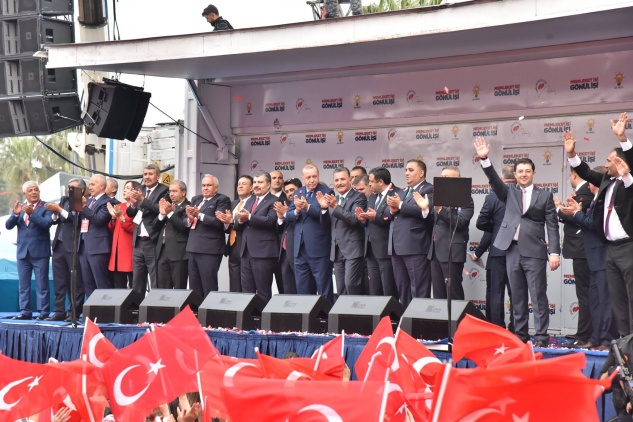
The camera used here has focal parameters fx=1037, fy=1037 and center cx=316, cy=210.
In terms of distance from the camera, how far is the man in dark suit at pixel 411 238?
36.6 feet

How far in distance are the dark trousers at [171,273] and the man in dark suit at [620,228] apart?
5397mm

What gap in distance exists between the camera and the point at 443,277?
11.2 meters

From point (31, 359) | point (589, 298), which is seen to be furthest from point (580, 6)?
point (31, 359)

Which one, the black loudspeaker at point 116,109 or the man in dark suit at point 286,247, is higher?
the black loudspeaker at point 116,109

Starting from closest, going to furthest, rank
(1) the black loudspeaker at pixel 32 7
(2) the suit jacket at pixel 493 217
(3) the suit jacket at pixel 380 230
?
1. (2) the suit jacket at pixel 493 217
2. (3) the suit jacket at pixel 380 230
3. (1) the black loudspeaker at pixel 32 7

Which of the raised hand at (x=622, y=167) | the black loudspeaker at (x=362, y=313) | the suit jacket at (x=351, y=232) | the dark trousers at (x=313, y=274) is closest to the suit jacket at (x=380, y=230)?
the suit jacket at (x=351, y=232)

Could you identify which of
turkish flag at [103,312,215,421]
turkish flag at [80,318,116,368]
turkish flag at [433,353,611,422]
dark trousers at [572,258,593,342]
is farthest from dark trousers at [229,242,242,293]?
turkish flag at [433,353,611,422]

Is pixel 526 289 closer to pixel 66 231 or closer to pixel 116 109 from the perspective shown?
pixel 66 231

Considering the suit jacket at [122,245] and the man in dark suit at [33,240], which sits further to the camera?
the man in dark suit at [33,240]

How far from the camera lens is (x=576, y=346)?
9867 mm

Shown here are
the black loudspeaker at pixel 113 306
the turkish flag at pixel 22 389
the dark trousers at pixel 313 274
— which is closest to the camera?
the turkish flag at pixel 22 389

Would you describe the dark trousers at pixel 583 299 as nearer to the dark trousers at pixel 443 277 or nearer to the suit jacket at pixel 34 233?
the dark trousers at pixel 443 277

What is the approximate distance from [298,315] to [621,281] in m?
3.29

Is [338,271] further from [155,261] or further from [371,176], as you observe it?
[155,261]
